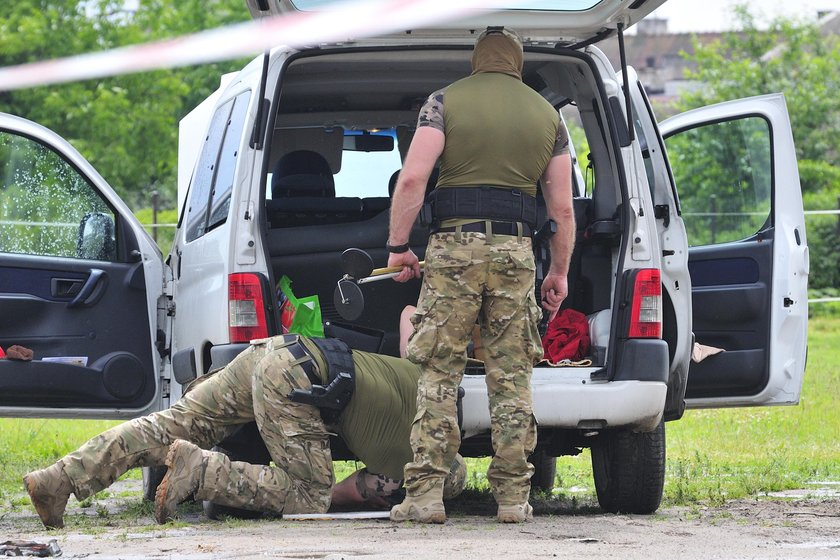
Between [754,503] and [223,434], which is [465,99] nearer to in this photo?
[223,434]

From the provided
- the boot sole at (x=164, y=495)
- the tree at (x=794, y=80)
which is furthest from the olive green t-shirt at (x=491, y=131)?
the tree at (x=794, y=80)

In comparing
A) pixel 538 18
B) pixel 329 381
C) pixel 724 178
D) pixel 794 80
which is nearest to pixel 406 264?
pixel 329 381

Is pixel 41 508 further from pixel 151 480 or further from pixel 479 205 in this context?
pixel 479 205

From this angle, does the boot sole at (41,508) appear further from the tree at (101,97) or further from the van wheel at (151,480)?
the tree at (101,97)

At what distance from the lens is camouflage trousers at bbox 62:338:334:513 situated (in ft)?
18.7

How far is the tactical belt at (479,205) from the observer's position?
5.68 meters

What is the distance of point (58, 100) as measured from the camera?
29.2 meters

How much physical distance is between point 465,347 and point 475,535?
802 mm

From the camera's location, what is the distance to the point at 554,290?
19.7ft

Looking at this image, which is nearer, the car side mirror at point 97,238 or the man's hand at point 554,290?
the man's hand at point 554,290

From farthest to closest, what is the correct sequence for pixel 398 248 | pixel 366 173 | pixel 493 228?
pixel 366 173 → pixel 398 248 → pixel 493 228

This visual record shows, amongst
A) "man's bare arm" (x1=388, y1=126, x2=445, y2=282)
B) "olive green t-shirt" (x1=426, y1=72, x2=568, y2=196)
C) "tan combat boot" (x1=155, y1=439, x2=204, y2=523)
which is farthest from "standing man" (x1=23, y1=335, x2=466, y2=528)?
"olive green t-shirt" (x1=426, y1=72, x2=568, y2=196)

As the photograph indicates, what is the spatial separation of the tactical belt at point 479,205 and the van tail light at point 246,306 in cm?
73

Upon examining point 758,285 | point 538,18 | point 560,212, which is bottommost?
point 758,285
